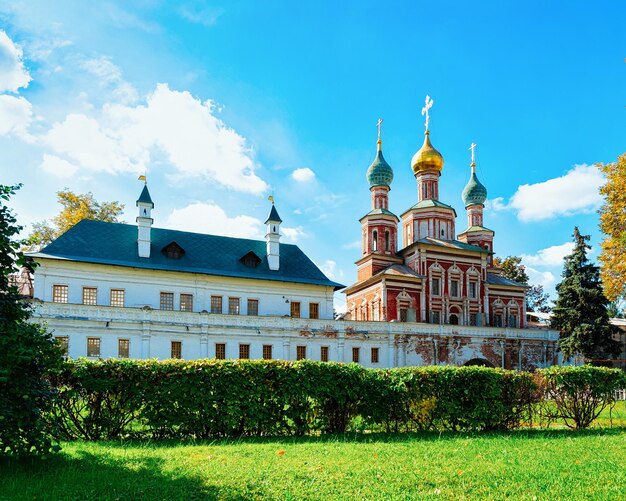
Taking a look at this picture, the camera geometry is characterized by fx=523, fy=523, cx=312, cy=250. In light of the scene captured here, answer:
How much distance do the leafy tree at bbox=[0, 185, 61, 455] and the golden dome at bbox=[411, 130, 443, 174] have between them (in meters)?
41.5

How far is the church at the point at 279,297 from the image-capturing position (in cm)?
2834

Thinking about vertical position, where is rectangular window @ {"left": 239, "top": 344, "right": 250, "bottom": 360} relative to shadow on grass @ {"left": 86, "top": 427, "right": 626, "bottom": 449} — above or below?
above

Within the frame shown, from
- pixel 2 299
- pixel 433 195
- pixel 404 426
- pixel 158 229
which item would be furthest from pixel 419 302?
pixel 2 299

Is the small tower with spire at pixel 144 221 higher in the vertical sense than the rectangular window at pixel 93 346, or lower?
higher

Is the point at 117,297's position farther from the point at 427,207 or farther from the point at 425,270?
the point at 427,207

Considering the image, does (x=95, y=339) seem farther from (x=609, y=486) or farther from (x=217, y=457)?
(x=609, y=486)

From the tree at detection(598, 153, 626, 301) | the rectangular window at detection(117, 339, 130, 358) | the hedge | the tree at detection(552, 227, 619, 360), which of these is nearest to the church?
the rectangular window at detection(117, 339, 130, 358)

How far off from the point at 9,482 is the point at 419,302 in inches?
1360

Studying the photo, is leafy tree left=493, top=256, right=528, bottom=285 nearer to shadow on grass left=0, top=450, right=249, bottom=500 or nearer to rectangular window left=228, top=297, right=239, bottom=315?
rectangular window left=228, top=297, right=239, bottom=315

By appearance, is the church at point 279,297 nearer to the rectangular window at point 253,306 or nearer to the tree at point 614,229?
the rectangular window at point 253,306

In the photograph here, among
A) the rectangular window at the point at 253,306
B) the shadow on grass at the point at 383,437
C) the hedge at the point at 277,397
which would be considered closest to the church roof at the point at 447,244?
the rectangular window at the point at 253,306

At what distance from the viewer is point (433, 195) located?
46.2m

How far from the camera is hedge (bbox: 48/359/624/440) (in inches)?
433

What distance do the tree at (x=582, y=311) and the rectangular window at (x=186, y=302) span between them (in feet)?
89.6
